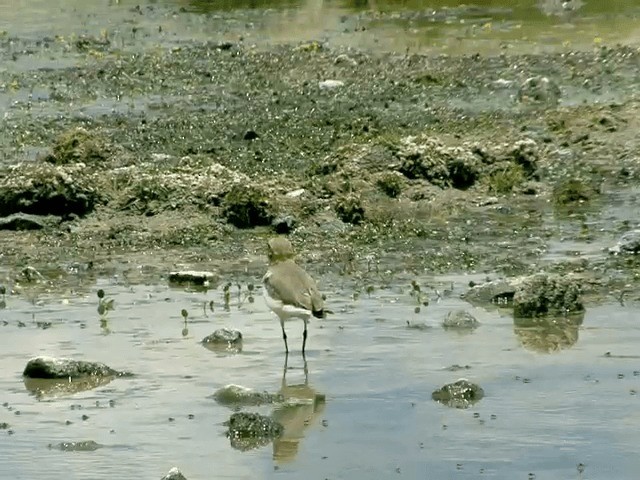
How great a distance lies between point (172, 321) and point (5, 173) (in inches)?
167

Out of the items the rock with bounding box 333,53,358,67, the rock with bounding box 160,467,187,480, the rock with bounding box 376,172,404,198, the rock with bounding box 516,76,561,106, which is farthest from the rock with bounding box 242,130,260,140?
the rock with bounding box 160,467,187,480

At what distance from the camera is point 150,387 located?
38.3 feet

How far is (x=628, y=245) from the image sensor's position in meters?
15.0

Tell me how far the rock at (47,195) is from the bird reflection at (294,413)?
5020 mm

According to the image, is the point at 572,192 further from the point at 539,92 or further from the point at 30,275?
the point at 30,275

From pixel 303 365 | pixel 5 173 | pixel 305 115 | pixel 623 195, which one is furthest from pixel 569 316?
pixel 305 115

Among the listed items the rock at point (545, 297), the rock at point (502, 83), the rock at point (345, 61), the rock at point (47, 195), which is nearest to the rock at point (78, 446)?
the rock at point (545, 297)

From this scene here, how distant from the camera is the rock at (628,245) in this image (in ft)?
49.1

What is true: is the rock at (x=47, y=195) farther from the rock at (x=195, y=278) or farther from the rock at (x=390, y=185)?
the rock at (x=390, y=185)

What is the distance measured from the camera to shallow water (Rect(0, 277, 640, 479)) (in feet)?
32.8

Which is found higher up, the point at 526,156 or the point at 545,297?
the point at 545,297

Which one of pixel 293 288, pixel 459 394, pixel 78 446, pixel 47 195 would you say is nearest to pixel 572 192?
pixel 47 195

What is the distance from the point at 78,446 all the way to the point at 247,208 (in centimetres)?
598

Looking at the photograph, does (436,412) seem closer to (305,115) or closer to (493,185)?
(493,185)
